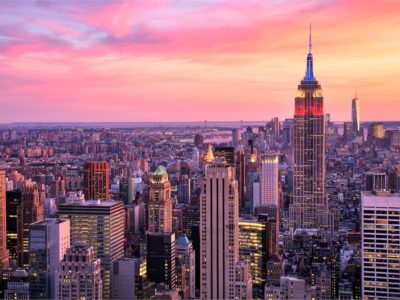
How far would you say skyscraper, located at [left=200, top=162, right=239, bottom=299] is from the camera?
1184 cm

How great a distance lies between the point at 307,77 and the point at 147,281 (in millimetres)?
16221

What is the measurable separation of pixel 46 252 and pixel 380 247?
21.4 feet

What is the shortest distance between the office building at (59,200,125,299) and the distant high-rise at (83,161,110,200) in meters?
4.31

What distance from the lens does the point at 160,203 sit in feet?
59.5

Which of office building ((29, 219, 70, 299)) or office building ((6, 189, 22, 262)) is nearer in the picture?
office building ((29, 219, 70, 299))

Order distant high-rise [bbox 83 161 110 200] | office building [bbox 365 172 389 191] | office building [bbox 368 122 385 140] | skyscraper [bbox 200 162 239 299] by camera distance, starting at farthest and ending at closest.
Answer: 1. distant high-rise [bbox 83 161 110 200]
2. office building [bbox 368 122 385 140]
3. office building [bbox 365 172 389 191]
4. skyscraper [bbox 200 162 239 299]

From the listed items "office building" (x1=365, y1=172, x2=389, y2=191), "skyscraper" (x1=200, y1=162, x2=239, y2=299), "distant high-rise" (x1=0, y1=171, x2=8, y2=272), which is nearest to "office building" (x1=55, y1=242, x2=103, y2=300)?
"skyscraper" (x1=200, y1=162, x2=239, y2=299)

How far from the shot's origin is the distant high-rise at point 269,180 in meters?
22.9

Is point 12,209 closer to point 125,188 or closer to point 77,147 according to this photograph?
point 77,147

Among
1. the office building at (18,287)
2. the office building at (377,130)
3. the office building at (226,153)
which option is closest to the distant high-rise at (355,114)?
the office building at (377,130)

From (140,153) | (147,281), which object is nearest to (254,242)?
(147,281)

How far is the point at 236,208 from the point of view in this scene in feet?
40.2

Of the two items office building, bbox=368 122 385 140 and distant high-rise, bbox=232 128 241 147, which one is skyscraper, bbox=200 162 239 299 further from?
office building, bbox=368 122 385 140

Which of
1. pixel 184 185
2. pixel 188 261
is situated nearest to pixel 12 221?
pixel 184 185
